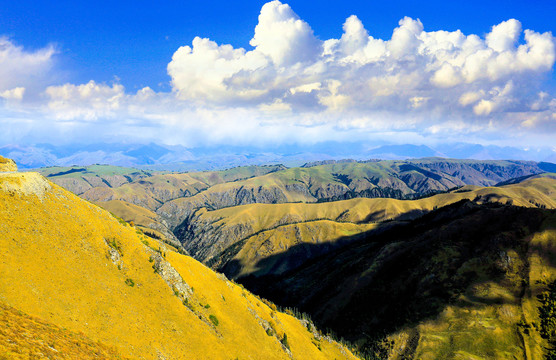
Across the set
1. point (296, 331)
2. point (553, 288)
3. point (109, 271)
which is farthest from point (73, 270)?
point (553, 288)

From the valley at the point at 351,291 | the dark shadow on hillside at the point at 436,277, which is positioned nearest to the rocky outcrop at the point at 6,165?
the valley at the point at 351,291

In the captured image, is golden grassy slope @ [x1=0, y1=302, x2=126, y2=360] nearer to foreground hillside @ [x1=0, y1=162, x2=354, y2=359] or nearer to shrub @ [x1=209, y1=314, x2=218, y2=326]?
foreground hillside @ [x1=0, y1=162, x2=354, y2=359]

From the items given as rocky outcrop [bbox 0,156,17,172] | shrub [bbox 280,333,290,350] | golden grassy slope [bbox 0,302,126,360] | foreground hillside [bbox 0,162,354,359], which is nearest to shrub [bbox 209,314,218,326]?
foreground hillside [bbox 0,162,354,359]

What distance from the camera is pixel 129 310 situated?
5025 centimetres

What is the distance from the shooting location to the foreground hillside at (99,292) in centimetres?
3850

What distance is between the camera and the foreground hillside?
38500mm

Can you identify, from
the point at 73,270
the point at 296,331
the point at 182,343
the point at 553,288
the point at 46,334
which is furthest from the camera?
the point at 553,288

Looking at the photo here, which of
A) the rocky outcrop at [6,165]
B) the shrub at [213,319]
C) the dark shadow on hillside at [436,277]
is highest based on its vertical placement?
the rocky outcrop at [6,165]

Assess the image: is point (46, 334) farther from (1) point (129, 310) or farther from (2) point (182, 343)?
(2) point (182, 343)

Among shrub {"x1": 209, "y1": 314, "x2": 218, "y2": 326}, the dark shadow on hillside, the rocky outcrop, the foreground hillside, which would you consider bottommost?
the dark shadow on hillside

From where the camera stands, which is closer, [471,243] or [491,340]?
[491,340]

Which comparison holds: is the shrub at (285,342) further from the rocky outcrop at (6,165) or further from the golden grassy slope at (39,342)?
the rocky outcrop at (6,165)

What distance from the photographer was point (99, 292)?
48.4 meters

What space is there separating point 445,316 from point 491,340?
68.5 feet
